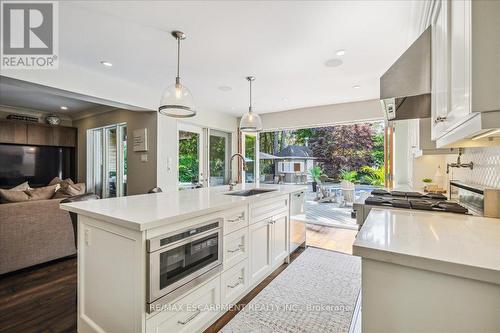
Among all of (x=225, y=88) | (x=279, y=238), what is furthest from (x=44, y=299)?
(x=225, y=88)

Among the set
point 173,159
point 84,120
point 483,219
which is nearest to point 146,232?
point 483,219

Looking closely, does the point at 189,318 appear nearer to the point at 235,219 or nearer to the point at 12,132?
the point at 235,219

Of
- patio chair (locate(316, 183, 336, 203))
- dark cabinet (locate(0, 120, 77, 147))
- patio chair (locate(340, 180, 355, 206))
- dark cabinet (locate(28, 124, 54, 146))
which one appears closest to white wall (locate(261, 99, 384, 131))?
patio chair (locate(340, 180, 355, 206))

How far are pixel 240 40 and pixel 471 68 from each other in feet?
6.81

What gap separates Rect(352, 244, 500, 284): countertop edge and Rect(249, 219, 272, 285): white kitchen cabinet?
1.38 meters

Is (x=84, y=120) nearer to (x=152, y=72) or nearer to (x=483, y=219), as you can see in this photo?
(x=152, y=72)

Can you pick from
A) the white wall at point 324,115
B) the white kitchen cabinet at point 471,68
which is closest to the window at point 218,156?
the white wall at point 324,115

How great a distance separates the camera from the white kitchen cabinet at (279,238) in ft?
8.40

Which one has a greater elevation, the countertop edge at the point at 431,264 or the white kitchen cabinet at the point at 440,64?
the white kitchen cabinet at the point at 440,64

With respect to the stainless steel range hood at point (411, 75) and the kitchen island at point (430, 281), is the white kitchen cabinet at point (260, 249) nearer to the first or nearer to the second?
the kitchen island at point (430, 281)

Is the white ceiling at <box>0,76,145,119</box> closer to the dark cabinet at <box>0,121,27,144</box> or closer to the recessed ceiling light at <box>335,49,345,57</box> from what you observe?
the dark cabinet at <box>0,121,27,144</box>

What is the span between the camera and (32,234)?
2.63m

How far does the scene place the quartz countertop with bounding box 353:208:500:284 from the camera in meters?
0.74

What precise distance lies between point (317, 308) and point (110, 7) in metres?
3.05
